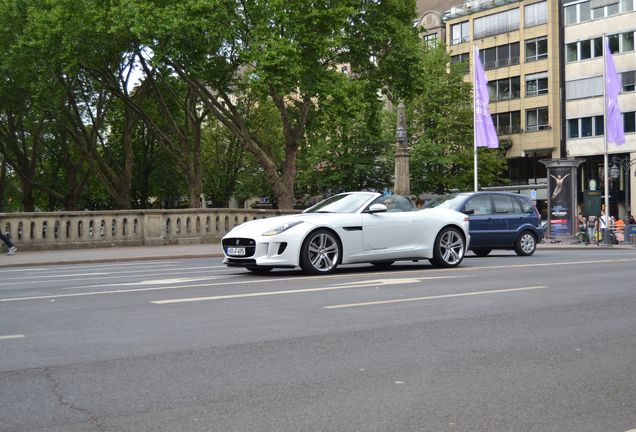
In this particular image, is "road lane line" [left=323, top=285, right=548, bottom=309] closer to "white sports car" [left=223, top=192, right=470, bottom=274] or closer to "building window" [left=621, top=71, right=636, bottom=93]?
"white sports car" [left=223, top=192, right=470, bottom=274]

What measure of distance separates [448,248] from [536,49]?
53918 mm

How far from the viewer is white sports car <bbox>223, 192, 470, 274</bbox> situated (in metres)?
13.2

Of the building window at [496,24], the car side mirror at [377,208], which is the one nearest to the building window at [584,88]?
the building window at [496,24]

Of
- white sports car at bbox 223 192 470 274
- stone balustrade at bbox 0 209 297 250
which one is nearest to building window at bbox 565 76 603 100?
stone balustrade at bbox 0 209 297 250

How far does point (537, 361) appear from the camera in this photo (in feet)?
20.9

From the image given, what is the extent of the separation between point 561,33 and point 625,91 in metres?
→ 7.33

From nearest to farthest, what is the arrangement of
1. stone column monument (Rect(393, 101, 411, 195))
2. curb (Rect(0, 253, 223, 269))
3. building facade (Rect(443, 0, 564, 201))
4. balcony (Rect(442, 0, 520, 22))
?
curb (Rect(0, 253, 223, 269)) → stone column monument (Rect(393, 101, 411, 195)) → building facade (Rect(443, 0, 564, 201)) → balcony (Rect(442, 0, 520, 22))

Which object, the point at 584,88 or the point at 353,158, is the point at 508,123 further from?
the point at 353,158

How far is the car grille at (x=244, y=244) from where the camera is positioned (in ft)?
43.5

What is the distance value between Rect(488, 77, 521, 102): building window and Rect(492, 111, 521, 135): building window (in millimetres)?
1279

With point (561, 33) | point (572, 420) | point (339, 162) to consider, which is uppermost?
point (561, 33)

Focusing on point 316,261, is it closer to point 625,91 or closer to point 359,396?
point 359,396

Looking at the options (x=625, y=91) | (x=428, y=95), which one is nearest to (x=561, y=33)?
(x=625, y=91)

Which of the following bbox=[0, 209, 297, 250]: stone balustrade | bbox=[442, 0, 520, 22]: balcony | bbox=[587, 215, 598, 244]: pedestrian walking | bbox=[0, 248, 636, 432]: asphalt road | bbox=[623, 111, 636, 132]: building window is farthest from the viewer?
bbox=[442, 0, 520, 22]: balcony
